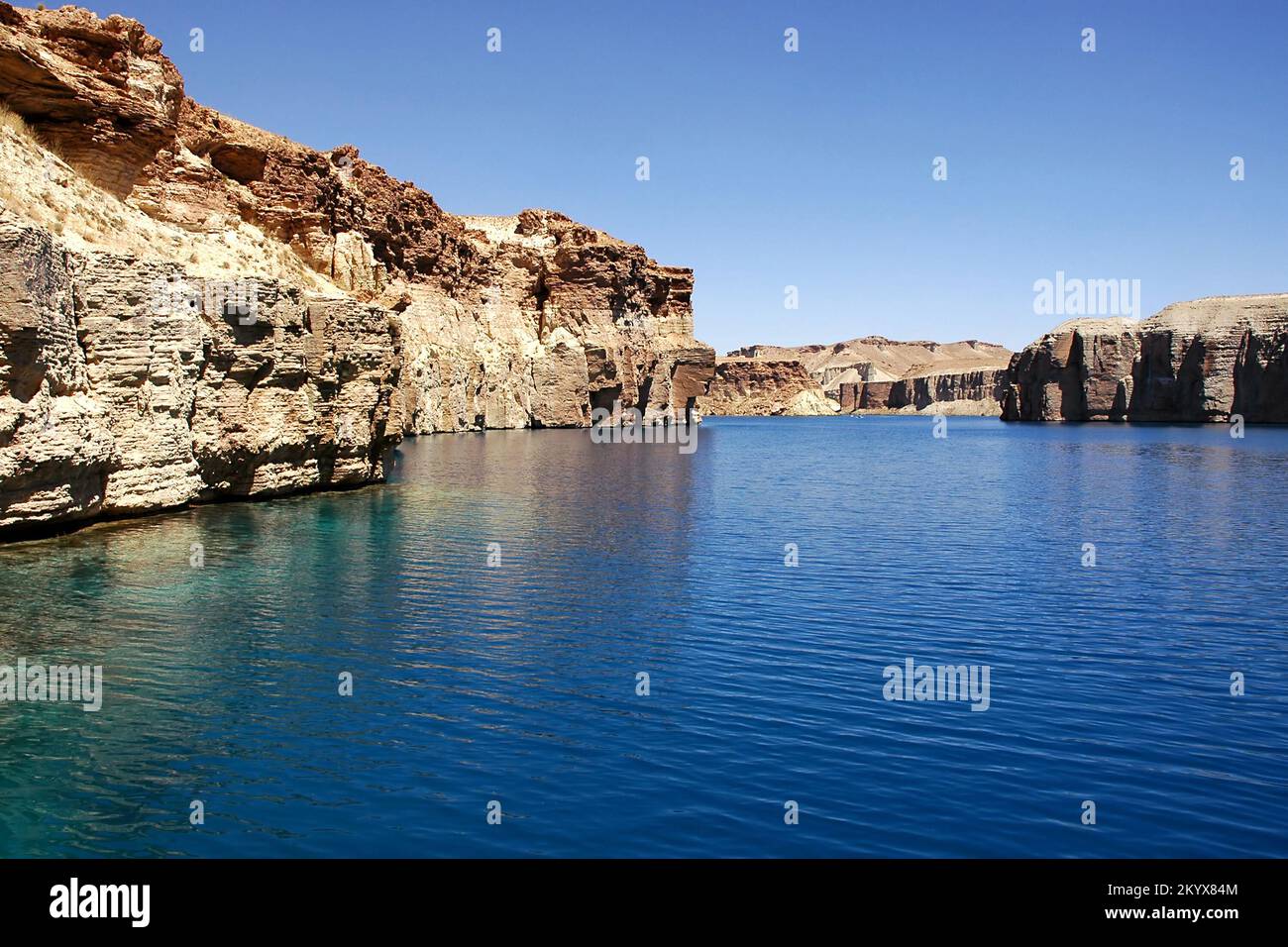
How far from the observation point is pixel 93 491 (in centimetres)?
2539

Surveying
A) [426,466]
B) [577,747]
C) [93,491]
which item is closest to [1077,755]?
[577,747]

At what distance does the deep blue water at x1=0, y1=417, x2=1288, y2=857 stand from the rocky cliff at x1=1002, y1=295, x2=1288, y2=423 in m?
139

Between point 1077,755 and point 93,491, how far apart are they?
78.4 feet

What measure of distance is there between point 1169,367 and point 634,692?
17411 cm

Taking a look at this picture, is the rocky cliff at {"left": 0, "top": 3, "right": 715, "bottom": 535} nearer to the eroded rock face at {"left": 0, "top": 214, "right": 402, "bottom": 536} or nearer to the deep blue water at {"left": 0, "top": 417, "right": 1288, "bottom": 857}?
the eroded rock face at {"left": 0, "top": 214, "right": 402, "bottom": 536}

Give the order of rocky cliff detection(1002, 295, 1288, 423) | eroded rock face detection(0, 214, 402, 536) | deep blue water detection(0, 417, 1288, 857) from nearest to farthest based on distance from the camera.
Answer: deep blue water detection(0, 417, 1288, 857) < eroded rock face detection(0, 214, 402, 536) < rocky cliff detection(1002, 295, 1288, 423)

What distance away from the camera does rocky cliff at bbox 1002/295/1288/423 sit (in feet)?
486

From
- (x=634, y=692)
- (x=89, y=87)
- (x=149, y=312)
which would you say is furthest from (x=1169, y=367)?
(x=634, y=692)

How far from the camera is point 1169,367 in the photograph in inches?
6427

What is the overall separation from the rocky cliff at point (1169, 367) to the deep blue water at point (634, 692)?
139224 mm

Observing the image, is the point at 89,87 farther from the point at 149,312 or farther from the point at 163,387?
the point at 163,387

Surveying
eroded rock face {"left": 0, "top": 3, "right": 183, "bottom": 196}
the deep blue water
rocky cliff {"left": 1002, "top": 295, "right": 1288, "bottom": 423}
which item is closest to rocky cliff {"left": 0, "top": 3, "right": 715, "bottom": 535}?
eroded rock face {"left": 0, "top": 3, "right": 183, "bottom": 196}
